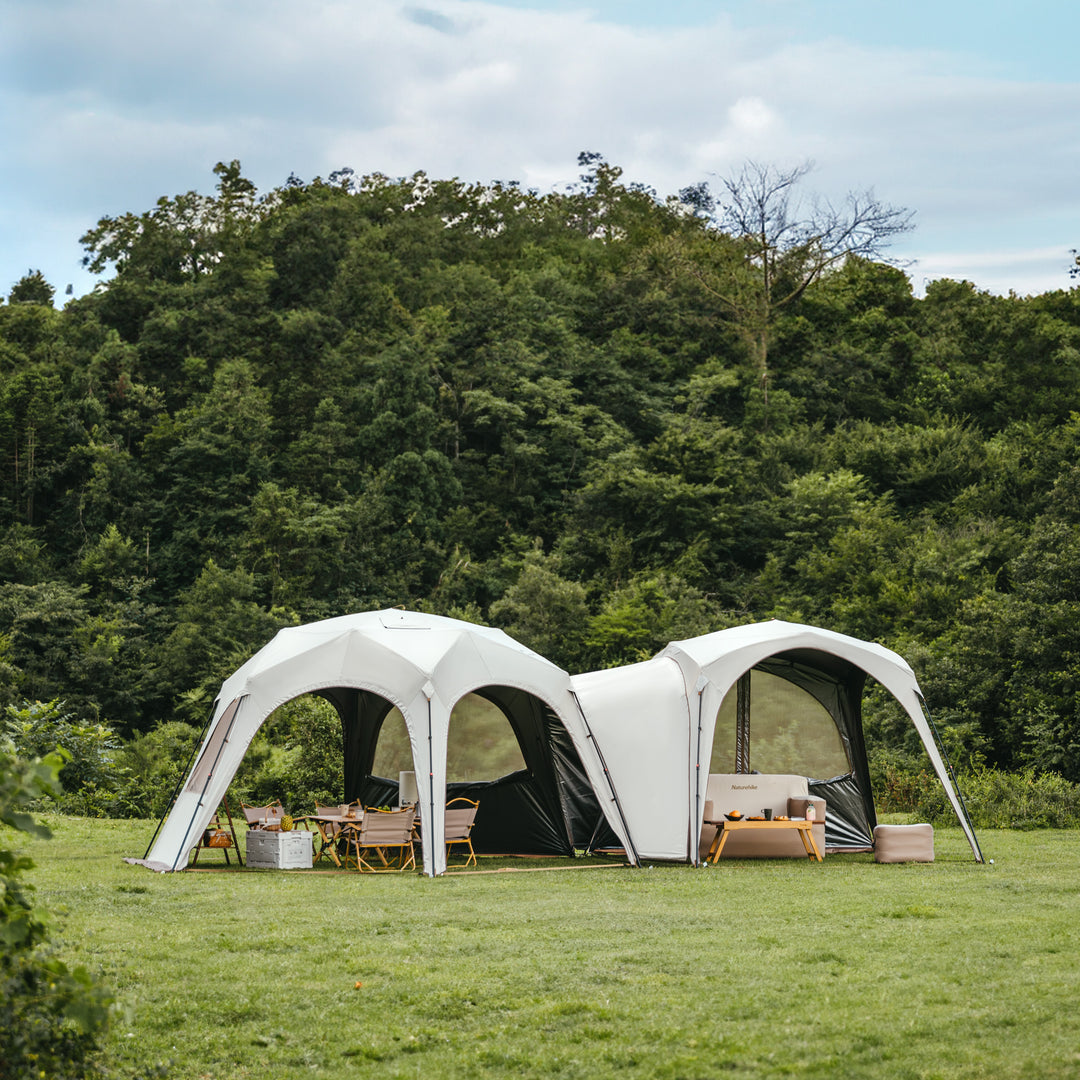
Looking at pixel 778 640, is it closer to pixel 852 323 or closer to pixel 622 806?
pixel 622 806

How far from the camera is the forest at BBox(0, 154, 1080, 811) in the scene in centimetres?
2752

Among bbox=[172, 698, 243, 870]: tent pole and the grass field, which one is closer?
the grass field

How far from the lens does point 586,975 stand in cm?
611

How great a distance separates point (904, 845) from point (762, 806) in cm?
167

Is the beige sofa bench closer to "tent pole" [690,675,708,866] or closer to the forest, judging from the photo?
"tent pole" [690,675,708,866]

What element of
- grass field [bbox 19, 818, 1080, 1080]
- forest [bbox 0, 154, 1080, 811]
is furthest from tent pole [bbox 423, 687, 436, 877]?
forest [bbox 0, 154, 1080, 811]

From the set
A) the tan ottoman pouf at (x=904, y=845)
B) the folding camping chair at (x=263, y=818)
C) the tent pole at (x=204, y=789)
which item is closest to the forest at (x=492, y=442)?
the folding camping chair at (x=263, y=818)

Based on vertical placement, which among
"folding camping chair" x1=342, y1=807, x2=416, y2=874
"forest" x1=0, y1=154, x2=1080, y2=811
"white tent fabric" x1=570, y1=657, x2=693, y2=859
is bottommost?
"folding camping chair" x1=342, y1=807, x2=416, y2=874

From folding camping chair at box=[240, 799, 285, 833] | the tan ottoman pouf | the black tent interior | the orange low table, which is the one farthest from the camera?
the black tent interior

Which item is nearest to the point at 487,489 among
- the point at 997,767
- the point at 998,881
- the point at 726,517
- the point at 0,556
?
the point at 726,517

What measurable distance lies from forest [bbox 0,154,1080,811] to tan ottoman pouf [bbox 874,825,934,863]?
36.9 feet

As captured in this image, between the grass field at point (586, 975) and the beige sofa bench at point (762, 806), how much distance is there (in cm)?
222

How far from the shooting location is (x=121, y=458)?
32156 mm

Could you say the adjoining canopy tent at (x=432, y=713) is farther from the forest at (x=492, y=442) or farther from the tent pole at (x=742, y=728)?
the forest at (x=492, y=442)
